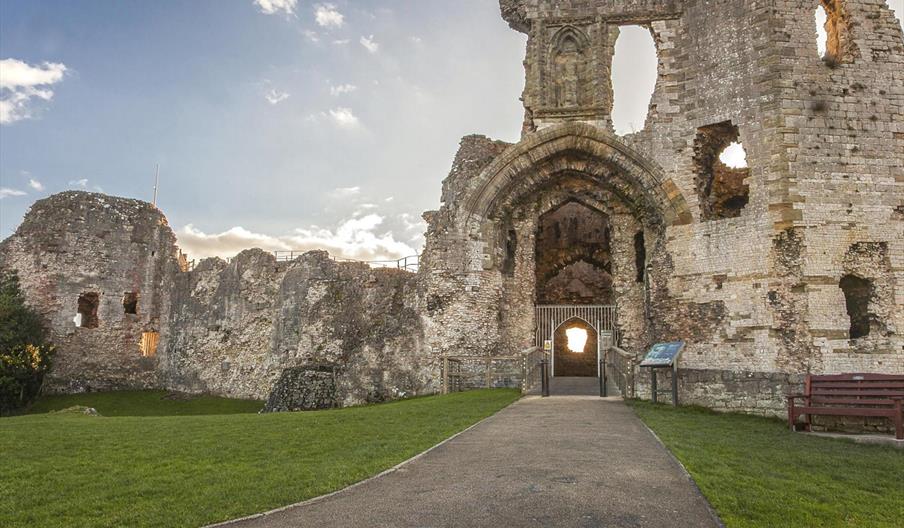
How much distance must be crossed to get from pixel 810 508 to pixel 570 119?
13.8 metres

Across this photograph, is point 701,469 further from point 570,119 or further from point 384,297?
point 384,297

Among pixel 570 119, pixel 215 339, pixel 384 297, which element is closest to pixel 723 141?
pixel 570 119

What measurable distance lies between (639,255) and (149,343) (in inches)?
708

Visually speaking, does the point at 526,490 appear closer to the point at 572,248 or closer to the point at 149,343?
the point at 572,248

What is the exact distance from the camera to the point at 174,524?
5094mm

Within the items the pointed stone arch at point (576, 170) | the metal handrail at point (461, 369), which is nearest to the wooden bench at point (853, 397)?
the pointed stone arch at point (576, 170)

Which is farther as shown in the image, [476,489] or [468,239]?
[468,239]

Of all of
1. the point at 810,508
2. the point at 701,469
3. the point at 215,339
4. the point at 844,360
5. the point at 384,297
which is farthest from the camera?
the point at 215,339

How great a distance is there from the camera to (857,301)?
14.7 meters

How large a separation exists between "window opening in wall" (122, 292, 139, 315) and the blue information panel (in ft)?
63.2

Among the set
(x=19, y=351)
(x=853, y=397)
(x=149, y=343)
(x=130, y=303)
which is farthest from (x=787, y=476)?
(x=130, y=303)

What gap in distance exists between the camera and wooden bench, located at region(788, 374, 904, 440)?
31.6 ft

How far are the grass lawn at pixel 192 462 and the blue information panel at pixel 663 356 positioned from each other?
3.42m

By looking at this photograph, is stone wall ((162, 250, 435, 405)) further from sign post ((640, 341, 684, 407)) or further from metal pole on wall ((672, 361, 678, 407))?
metal pole on wall ((672, 361, 678, 407))
